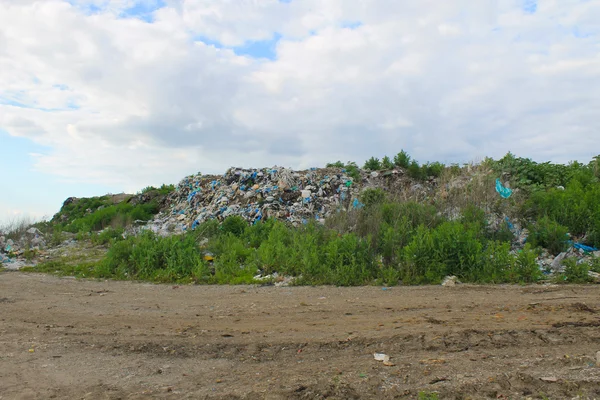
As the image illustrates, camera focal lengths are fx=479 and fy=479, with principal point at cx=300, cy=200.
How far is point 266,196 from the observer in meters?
15.5

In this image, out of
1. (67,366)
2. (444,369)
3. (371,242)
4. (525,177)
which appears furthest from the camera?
(525,177)

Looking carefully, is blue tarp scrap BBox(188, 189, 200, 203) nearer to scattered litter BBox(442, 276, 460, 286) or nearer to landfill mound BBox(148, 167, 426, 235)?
landfill mound BBox(148, 167, 426, 235)

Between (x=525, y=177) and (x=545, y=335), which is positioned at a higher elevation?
(x=525, y=177)

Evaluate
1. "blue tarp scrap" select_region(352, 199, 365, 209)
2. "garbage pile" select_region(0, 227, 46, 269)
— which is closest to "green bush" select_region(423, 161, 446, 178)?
"blue tarp scrap" select_region(352, 199, 365, 209)

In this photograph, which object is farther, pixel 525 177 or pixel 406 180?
pixel 406 180

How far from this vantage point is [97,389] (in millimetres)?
3631

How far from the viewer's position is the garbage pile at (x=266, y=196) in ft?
48.0

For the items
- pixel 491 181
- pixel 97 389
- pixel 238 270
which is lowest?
pixel 97 389

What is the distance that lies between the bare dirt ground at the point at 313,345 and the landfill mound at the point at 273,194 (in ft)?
24.3

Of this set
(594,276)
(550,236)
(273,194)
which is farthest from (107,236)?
(594,276)

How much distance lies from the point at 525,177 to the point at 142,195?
1593cm

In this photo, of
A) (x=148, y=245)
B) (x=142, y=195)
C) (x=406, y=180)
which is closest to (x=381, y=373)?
(x=148, y=245)

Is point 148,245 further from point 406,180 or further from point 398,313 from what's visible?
point 406,180

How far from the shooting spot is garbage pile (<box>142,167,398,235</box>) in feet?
48.0
